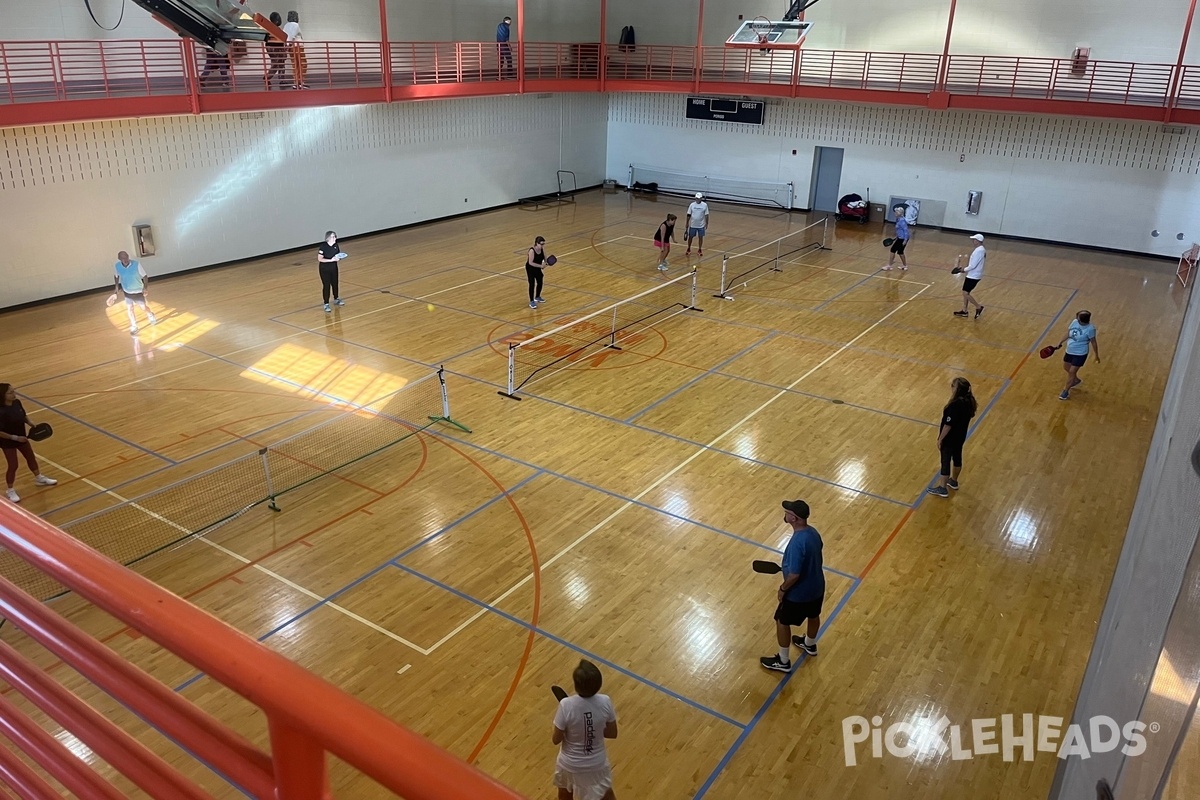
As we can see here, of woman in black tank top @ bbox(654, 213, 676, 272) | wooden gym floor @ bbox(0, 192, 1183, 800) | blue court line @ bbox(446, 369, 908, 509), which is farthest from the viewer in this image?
woman in black tank top @ bbox(654, 213, 676, 272)

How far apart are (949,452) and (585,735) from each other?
24.9 feet

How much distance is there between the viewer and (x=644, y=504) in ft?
37.9

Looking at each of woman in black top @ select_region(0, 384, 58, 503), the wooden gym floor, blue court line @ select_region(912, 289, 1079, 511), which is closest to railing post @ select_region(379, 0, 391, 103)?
the wooden gym floor

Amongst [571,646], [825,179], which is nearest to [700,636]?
[571,646]

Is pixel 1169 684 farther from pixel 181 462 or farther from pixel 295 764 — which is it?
pixel 181 462

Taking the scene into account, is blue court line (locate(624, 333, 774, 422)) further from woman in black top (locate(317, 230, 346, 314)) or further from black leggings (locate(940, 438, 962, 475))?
woman in black top (locate(317, 230, 346, 314))

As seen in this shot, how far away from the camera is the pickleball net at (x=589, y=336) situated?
627 inches

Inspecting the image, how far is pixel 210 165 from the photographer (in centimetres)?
→ 2166

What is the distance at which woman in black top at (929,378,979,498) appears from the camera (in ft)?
36.9

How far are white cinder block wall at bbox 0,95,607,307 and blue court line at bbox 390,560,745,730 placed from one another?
14.2 m

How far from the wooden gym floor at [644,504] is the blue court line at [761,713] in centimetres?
4

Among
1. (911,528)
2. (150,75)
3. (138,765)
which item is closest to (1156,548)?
(138,765)

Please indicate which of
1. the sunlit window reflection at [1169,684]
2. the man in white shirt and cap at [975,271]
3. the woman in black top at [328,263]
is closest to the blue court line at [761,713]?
the sunlit window reflection at [1169,684]
